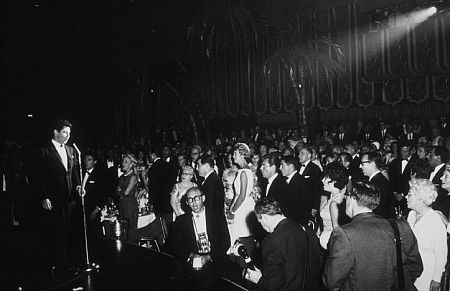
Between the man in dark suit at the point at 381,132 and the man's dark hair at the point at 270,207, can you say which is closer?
the man's dark hair at the point at 270,207

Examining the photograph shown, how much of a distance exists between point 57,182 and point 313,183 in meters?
3.24

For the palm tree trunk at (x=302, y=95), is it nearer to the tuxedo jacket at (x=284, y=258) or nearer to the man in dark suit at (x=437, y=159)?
the man in dark suit at (x=437, y=159)

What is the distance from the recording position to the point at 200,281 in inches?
131

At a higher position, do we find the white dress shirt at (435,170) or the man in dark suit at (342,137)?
the man in dark suit at (342,137)

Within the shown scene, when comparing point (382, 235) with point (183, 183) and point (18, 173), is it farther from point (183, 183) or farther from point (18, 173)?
point (18, 173)

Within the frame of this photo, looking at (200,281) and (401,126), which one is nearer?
(200,281)

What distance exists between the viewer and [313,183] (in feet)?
20.1

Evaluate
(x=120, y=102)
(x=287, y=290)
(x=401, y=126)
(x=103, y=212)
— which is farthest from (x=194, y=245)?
(x=120, y=102)

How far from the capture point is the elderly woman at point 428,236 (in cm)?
363

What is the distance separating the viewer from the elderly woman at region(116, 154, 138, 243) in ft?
21.4

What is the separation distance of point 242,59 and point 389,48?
678 cm

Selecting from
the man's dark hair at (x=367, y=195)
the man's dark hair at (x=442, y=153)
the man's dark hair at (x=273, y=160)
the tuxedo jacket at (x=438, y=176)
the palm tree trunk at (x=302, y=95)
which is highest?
the palm tree trunk at (x=302, y=95)

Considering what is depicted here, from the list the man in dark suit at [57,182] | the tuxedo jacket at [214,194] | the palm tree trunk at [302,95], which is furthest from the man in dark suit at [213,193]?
the palm tree trunk at [302,95]

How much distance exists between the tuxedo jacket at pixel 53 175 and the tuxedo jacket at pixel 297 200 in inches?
98.7
